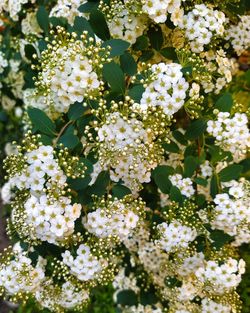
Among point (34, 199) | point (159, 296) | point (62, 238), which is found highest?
point (34, 199)

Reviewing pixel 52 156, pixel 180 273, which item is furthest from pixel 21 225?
pixel 180 273

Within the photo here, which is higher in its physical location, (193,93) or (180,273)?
(193,93)

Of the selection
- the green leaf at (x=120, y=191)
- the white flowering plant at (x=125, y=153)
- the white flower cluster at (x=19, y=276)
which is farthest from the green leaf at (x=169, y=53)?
the white flower cluster at (x=19, y=276)

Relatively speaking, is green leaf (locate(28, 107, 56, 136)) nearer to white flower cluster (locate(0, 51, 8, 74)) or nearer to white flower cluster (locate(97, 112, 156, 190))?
white flower cluster (locate(97, 112, 156, 190))

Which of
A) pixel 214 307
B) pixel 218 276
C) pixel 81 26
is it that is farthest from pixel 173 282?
pixel 81 26

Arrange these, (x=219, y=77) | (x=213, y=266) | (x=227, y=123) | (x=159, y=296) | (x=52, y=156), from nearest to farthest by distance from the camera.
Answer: (x=52, y=156), (x=227, y=123), (x=213, y=266), (x=219, y=77), (x=159, y=296)

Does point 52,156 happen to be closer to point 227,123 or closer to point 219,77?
point 227,123
